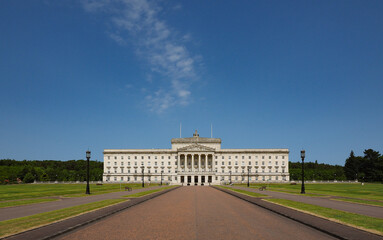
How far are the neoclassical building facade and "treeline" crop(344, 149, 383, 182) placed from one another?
32.7m

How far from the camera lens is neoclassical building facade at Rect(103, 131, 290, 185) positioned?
144750 mm

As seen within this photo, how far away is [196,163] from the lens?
14988cm

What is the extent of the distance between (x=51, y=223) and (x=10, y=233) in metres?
2.69

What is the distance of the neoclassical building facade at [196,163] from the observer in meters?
145

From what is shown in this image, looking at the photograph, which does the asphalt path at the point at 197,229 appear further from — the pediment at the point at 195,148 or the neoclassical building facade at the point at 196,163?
the neoclassical building facade at the point at 196,163

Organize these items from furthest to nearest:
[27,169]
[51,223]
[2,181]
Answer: [27,169] → [2,181] → [51,223]

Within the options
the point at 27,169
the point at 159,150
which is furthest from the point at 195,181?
the point at 27,169

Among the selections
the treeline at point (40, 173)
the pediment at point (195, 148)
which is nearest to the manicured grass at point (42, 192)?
the treeline at point (40, 173)

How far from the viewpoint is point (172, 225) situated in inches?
628

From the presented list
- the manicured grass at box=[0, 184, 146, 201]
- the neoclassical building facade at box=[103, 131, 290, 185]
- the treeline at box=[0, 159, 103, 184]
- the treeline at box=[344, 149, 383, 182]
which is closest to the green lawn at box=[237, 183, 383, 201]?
the manicured grass at box=[0, 184, 146, 201]

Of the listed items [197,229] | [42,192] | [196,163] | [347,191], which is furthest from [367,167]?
[197,229]

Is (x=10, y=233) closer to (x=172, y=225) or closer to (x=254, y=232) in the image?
(x=172, y=225)

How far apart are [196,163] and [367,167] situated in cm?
8003

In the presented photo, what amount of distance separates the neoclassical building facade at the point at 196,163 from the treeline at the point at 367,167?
32.7 metres
